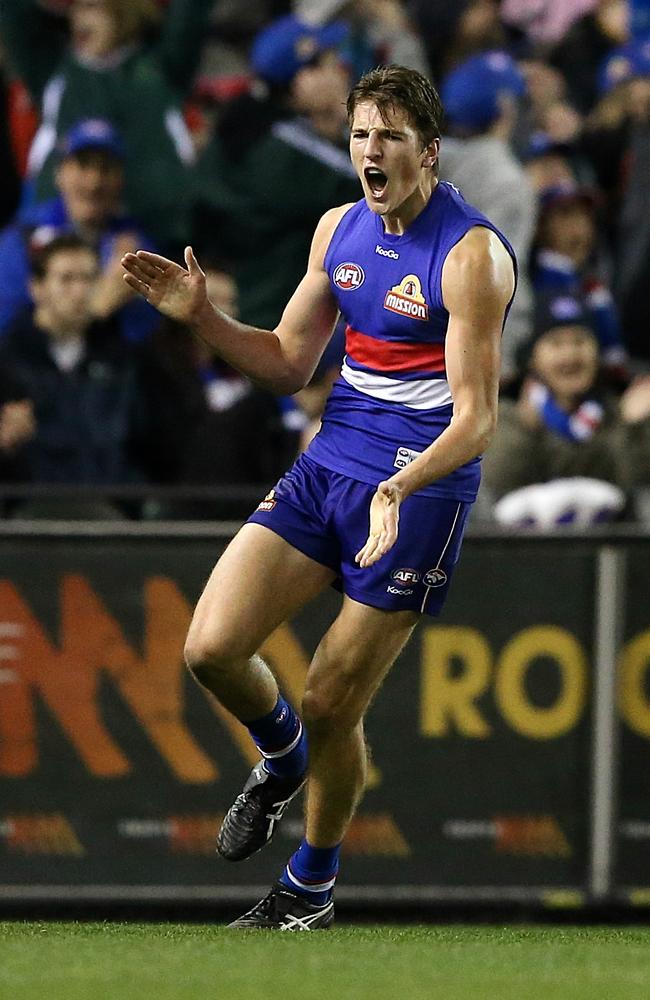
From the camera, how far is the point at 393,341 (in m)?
6.21

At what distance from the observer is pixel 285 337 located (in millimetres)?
6508

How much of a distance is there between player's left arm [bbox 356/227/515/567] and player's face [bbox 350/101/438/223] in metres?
0.26

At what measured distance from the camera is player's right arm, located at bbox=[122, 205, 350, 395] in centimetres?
618

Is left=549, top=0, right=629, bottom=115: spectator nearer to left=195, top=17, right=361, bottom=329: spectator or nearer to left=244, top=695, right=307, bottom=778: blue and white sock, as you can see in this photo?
left=195, top=17, right=361, bottom=329: spectator

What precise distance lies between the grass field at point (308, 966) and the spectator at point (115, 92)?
5078 millimetres

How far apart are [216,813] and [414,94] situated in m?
3.59

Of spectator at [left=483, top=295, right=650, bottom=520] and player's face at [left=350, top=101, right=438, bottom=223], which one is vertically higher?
player's face at [left=350, top=101, right=438, bottom=223]

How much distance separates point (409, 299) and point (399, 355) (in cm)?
21

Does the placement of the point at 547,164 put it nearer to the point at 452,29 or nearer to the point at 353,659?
the point at 452,29

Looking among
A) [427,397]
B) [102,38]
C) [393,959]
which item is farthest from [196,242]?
[393,959]

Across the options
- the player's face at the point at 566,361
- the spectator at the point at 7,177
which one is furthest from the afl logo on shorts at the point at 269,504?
the spectator at the point at 7,177

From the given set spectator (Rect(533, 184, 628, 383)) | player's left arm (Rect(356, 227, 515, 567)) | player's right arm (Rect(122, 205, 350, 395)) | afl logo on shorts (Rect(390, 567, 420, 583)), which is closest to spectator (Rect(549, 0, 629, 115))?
spectator (Rect(533, 184, 628, 383))

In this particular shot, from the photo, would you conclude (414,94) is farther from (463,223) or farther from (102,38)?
(102,38)

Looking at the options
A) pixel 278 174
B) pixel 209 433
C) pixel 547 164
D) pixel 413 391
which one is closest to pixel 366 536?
pixel 413 391
